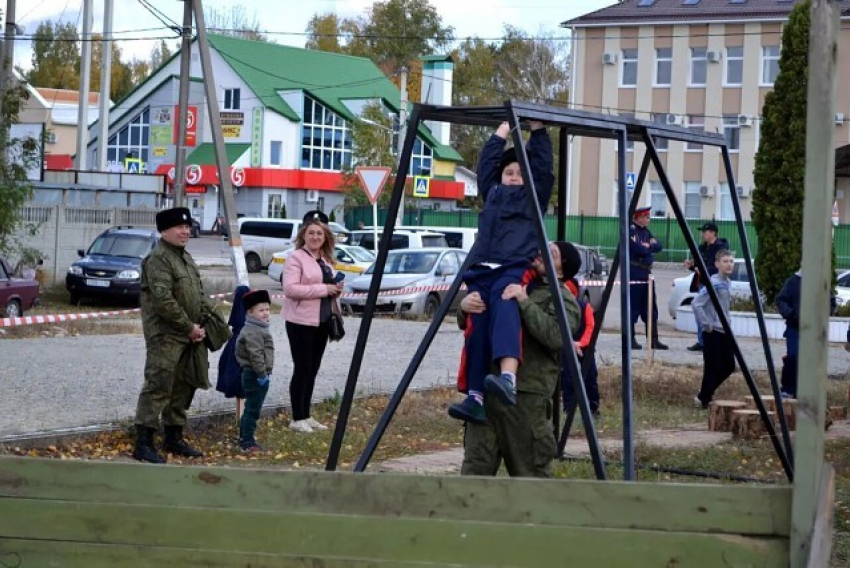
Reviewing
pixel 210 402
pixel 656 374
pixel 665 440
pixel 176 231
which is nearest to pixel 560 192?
pixel 176 231

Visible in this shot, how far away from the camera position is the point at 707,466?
10.0 meters

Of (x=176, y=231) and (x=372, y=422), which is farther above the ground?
(x=176, y=231)

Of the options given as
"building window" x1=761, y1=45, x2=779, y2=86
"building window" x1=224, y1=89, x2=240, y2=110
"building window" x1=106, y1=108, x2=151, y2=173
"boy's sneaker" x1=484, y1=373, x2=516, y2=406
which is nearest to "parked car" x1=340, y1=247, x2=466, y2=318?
"boy's sneaker" x1=484, y1=373, x2=516, y2=406

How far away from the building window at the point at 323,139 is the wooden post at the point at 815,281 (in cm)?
6844

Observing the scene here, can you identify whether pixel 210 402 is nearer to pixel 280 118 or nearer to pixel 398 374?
pixel 398 374

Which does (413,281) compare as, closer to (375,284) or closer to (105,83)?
(375,284)

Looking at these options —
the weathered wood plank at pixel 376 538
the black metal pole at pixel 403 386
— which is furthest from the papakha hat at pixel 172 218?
the weathered wood plank at pixel 376 538

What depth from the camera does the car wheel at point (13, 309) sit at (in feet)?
75.3

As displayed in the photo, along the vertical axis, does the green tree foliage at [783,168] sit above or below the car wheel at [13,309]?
above

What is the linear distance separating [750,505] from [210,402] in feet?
28.8

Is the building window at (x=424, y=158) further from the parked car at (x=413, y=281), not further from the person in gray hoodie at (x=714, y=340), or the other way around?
the person in gray hoodie at (x=714, y=340)

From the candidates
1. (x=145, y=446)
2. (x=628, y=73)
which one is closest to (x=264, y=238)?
(x=628, y=73)

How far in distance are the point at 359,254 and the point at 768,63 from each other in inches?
1246

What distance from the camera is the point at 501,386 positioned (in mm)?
6406
